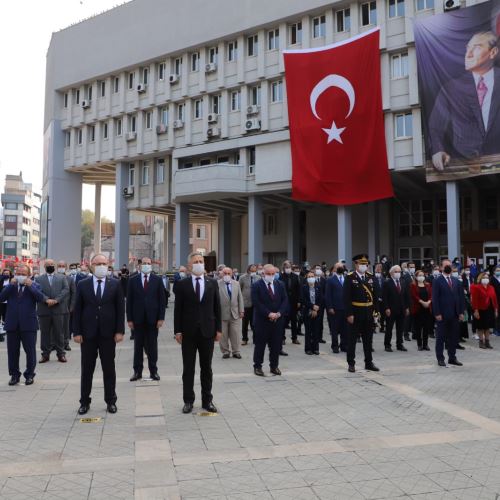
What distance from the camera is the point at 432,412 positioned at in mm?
6371

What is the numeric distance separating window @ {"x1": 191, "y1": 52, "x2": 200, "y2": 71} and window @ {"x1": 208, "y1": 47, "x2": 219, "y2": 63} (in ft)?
3.12

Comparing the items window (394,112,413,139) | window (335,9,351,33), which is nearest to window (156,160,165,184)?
window (335,9,351,33)

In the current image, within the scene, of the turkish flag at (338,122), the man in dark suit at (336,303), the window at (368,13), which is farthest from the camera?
the window at (368,13)

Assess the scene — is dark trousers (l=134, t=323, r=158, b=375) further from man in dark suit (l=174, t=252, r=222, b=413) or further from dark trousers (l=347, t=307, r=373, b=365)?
dark trousers (l=347, t=307, r=373, b=365)

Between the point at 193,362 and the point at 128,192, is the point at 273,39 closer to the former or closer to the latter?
the point at 128,192

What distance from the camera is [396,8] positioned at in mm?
26672

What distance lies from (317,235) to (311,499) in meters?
34.5

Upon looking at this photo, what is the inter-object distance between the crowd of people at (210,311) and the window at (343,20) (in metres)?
18.2

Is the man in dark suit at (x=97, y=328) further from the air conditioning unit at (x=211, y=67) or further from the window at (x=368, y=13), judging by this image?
the air conditioning unit at (x=211, y=67)

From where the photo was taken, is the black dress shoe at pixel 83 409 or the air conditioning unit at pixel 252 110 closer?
the black dress shoe at pixel 83 409

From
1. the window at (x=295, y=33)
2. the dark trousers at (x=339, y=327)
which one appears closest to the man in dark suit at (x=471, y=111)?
the window at (x=295, y=33)

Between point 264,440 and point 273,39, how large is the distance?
29619 millimetres

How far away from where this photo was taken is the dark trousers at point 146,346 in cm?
854

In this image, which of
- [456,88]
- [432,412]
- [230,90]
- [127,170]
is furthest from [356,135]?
[432,412]
